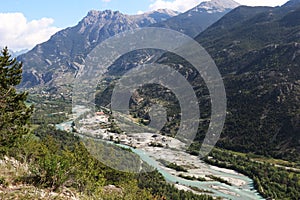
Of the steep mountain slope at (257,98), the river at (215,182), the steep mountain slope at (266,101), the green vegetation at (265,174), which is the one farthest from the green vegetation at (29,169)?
the steep mountain slope at (257,98)

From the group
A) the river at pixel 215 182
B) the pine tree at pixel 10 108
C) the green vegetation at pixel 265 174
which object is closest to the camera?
the pine tree at pixel 10 108

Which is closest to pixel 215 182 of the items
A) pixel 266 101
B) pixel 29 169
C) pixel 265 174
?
pixel 265 174

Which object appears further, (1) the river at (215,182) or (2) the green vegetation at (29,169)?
(1) the river at (215,182)

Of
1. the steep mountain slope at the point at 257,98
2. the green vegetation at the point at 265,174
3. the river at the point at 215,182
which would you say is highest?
the steep mountain slope at the point at 257,98

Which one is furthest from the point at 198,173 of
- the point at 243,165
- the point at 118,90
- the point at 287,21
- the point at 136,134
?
the point at 287,21

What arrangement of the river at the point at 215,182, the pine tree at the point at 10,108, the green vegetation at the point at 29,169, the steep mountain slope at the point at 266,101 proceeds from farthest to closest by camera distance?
the steep mountain slope at the point at 266,101 < the river at the point at 215,182 < the pine tree at the point at 10,108 < the green vegetation at the point at 29,169

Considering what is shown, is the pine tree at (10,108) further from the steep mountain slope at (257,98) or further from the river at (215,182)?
the steep mountain slope at (257,98)

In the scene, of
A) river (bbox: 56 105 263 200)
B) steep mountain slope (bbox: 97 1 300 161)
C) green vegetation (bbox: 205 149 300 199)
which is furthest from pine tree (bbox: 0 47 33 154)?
steep mountain slope (bbox: 97 1 300 161)

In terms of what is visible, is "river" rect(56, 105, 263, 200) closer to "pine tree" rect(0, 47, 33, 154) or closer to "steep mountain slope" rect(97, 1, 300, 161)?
"steep mountain slope" rect(97, 1, 300, 161)

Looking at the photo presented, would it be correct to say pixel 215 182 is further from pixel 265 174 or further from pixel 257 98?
pixel 257 98
